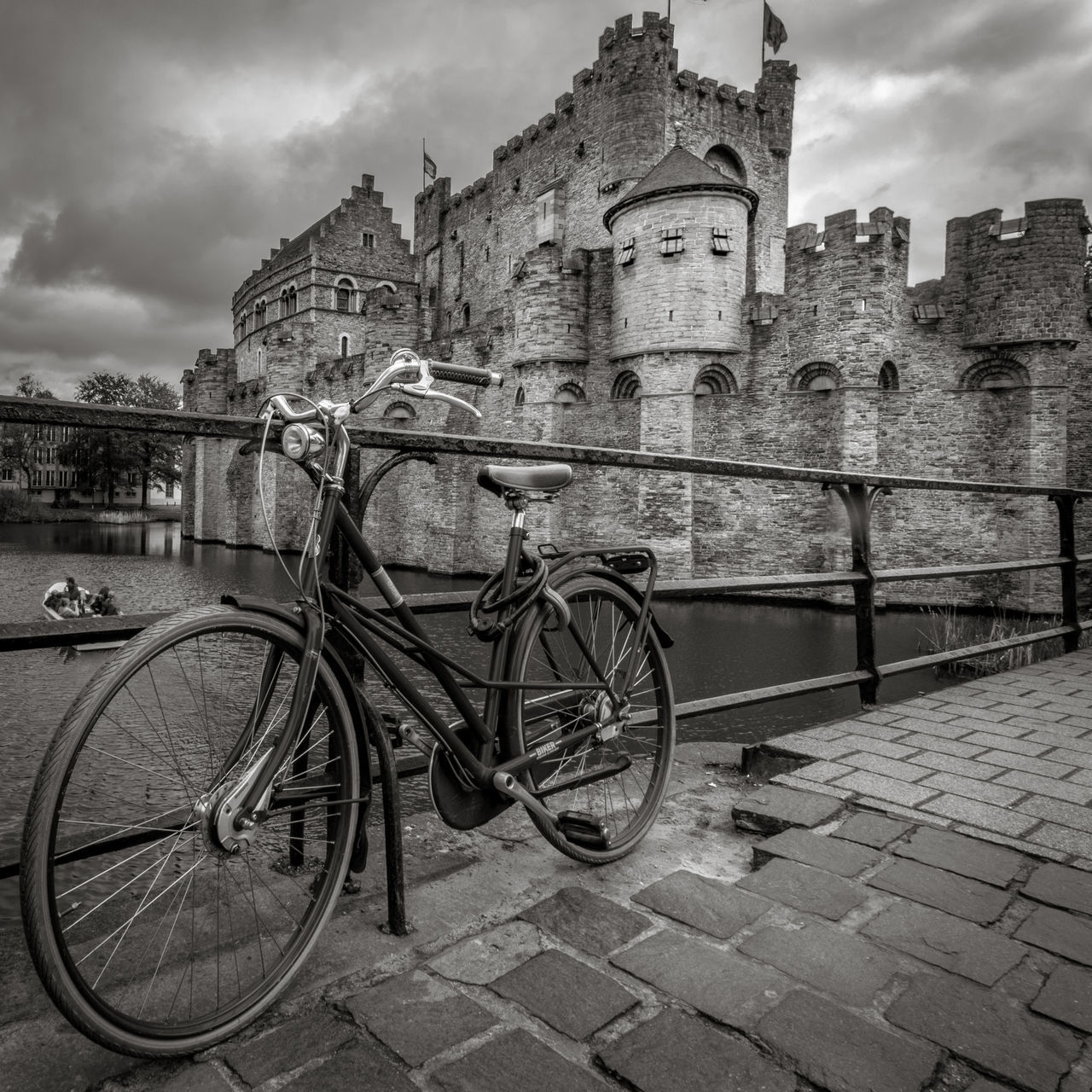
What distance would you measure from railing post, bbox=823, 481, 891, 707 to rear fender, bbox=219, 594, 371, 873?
2.53 m

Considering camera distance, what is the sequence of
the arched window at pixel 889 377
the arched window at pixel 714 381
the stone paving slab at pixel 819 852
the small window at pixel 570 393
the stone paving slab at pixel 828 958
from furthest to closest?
1. the small window at pixel 570 393
2. the arched window at pixel 714 381
3. the arched window at pixel 889 377
4. the stone paving slab at pixel 819 852
5. the stone paving slab at pixel 828 958

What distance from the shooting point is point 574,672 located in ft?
7.61

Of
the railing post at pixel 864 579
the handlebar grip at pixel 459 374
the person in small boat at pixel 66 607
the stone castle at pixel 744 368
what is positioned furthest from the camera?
the stone castle at pixel 744 368

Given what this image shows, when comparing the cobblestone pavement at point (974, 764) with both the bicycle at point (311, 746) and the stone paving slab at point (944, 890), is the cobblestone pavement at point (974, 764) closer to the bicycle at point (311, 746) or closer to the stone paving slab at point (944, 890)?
→ the stone paving slab at point (944, 890)

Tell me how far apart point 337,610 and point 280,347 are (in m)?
32.8

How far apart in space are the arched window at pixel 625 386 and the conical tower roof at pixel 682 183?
3.97 metres

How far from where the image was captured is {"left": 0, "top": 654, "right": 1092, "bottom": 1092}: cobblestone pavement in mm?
1318

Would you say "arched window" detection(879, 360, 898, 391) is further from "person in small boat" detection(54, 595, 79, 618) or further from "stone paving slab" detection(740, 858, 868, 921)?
"stone paving slab" detection(740, 858, 868, 921)

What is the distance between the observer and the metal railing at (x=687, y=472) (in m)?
1.60

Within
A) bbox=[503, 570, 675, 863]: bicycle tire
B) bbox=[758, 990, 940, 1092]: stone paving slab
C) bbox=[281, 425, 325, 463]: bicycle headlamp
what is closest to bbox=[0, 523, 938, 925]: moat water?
bbox=[281, 425, 325, 463]: bicycle headlamp

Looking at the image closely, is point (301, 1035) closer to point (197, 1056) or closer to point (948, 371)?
point (197, 1056)

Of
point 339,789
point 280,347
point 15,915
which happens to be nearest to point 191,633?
point 339,789

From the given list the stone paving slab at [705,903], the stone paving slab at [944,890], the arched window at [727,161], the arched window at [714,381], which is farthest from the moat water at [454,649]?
the arched window at [727,161]

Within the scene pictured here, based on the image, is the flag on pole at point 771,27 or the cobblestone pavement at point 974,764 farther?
the flag on pole at point 771,27
